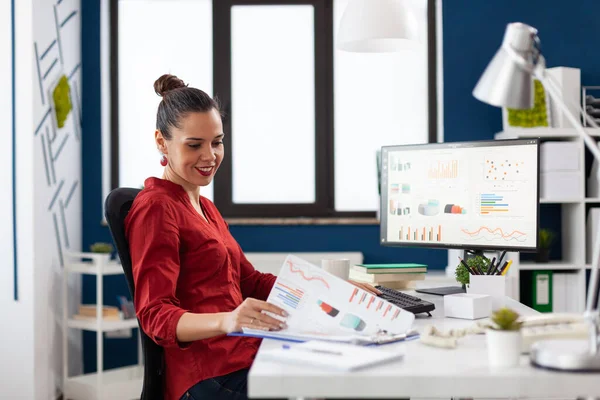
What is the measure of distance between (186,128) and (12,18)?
1.89 m

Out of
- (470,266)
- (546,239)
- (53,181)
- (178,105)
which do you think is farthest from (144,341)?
(546,239)

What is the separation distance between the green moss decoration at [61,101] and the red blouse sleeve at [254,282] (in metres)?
1.88

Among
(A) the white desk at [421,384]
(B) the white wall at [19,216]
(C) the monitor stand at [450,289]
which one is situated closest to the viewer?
(A) the white desk at [421,384]

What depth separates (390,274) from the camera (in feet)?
7.20

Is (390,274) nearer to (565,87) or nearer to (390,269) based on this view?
(390,269)

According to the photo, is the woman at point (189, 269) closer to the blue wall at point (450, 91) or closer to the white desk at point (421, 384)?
the white desk at point (421, 384)

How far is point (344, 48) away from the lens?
269 centimetres

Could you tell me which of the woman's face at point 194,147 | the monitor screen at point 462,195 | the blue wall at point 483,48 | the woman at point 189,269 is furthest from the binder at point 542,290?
the woman's face at point 194,147

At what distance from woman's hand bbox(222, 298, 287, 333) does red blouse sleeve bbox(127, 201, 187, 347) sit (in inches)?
4.7

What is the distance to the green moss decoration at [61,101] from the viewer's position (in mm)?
3467

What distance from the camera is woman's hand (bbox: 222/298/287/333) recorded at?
1355 mm

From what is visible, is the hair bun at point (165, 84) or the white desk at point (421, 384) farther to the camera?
the hair bun at point (165, 84)

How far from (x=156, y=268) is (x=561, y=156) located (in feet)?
8.40

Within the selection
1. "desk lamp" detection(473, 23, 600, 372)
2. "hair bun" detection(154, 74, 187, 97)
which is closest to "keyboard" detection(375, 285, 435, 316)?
"desk lamp" detection(473, 23, 600, 372)
